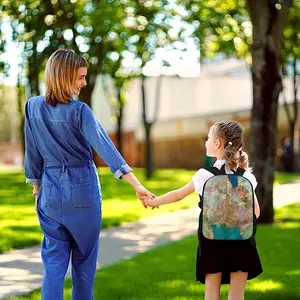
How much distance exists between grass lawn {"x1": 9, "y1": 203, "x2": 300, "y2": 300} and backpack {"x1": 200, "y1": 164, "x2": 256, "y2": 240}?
1.83 meters

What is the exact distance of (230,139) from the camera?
4266 mm

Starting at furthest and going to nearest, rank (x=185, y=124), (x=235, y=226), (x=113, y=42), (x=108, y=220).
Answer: (x=185, y=124), (x=113, y=42), (x=108, y=220), (x=235, y=226)

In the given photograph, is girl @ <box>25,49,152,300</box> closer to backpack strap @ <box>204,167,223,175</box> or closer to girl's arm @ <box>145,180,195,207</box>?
girl's arm @ <box>145,180,195,207</box>

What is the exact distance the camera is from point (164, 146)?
149ft

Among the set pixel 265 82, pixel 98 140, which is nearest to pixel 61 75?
pixel 98 140

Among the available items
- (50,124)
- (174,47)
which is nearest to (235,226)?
(50,124)

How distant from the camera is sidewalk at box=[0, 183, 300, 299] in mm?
6795

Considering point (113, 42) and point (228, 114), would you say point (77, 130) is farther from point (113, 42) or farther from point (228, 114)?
point (228, 114)

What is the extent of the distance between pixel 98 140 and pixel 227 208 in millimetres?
879

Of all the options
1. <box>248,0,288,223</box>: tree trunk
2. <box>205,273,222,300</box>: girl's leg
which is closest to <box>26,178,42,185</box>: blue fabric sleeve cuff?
<box>205,273,222,300</box>: girl's leg

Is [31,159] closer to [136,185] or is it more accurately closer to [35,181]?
[35,181]

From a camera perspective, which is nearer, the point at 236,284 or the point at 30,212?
the point at 236,284

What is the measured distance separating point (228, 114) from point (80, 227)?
115ft

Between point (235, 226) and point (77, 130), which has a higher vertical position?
point (77, 130)
